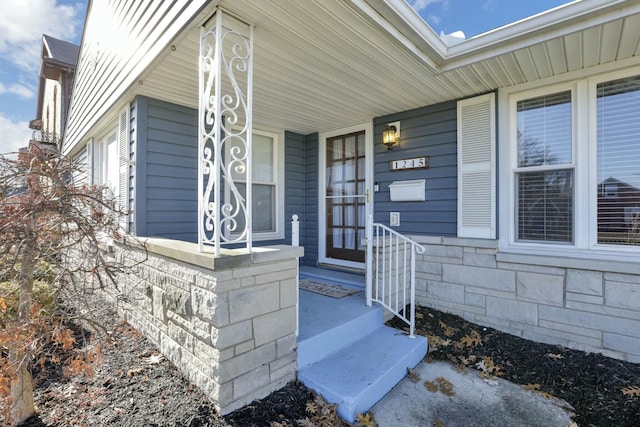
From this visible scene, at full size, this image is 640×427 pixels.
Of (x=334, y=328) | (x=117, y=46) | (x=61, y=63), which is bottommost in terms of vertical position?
(x=334, y=328)

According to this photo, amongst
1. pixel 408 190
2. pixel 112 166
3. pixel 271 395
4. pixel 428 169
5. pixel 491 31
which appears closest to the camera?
pixel 271 395

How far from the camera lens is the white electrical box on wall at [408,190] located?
12.3ft

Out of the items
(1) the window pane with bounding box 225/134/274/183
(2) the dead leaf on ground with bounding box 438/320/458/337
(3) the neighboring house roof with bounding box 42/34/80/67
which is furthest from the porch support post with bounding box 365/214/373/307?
(3) the neighboring house roof with bounding box 42/34/80/67

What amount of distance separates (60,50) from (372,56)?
11.4 meters

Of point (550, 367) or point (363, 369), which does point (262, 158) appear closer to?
point (363, 369)

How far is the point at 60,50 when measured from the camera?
30.6 feet

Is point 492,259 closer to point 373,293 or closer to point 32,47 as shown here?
point 373,293

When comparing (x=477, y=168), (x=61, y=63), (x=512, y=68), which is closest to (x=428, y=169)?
(x=477, y=168)

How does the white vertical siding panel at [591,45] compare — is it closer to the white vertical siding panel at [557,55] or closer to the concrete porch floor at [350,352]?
the white vertical siding panel at [557,55]

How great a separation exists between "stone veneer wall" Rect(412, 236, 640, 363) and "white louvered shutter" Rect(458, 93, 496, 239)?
21 cm

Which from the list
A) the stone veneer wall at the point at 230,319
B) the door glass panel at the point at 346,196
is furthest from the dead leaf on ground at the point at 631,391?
the door glass panel at the point at 346,196

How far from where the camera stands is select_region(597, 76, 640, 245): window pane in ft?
8.64

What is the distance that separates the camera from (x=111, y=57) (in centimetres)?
366

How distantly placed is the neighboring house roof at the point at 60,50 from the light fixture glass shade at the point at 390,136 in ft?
30.8
